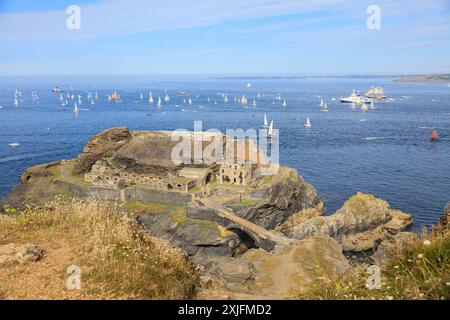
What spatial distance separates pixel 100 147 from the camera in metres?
53.1

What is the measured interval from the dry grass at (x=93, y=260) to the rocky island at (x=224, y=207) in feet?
48.0

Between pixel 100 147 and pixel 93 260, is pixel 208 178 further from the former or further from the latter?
pixel 93 260

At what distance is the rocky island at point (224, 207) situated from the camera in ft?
99.2

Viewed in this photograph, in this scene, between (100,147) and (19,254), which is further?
(100,147)

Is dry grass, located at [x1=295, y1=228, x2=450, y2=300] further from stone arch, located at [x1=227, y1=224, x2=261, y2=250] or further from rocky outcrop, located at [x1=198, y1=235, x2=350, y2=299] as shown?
stone arch, located at [x1=227, y1=224, x2=261, y2=250]

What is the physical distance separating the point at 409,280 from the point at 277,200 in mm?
34790

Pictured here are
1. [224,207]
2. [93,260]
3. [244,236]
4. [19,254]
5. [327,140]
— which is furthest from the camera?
[327,140]

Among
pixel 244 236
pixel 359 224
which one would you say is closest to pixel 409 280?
pixel 244 236

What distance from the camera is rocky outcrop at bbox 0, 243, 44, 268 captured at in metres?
9.48

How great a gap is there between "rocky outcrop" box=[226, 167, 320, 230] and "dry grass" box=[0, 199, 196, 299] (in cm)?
2764

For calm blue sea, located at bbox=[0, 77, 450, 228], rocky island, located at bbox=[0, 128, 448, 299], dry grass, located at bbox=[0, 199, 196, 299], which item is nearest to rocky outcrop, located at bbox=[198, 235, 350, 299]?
rocky island, located at bbox=[0, 128, 448, 299]

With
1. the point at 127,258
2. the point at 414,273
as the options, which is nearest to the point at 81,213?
the point at 127,258
